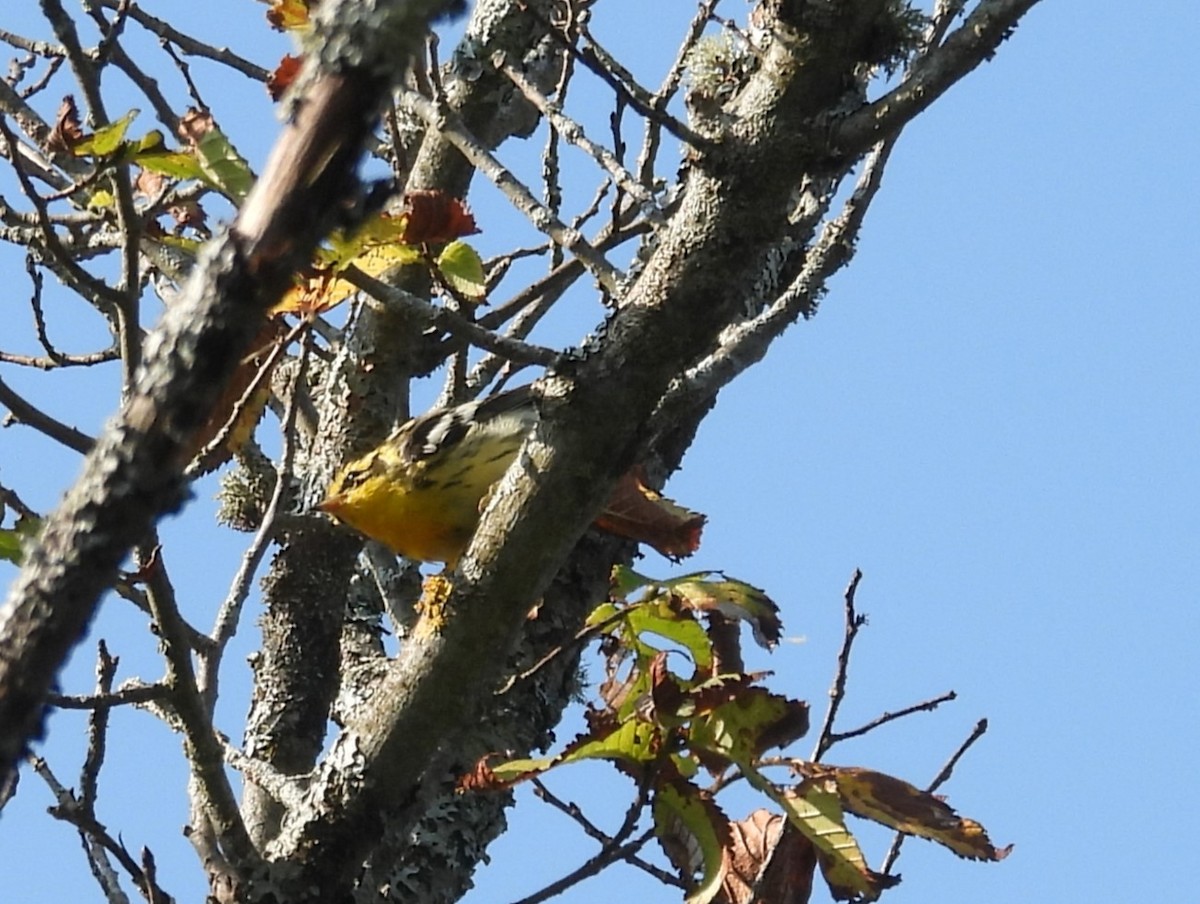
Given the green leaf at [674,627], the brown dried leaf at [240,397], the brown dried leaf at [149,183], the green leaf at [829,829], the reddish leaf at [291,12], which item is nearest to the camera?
the green leaf at [829,829]

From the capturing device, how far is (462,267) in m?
3.07

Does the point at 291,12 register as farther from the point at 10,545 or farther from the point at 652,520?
the point at 10,545

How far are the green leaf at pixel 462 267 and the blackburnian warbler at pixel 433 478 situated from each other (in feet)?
3.76

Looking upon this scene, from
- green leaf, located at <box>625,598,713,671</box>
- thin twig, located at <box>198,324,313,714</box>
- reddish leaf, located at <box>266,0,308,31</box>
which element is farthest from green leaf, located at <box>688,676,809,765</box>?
reddish leaf, located at <box>266,0,308,31</box>

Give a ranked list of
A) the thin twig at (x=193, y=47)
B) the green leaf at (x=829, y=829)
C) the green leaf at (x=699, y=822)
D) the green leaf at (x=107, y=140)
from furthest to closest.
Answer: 1. the thin twig at (x=193, y=47)
2. the green leaf at (x=699, y=822)
3. the green leaf at (x=829, y=829)
4. the green leaf at (x=107, y=140)

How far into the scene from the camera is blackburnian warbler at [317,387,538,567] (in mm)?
4266

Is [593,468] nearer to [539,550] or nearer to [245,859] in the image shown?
[539,550]

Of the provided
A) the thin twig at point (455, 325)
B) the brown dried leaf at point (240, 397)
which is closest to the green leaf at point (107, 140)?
the thin twig at point (455, 325)

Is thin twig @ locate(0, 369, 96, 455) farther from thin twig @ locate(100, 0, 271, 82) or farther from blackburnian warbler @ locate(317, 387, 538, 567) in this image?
thin twig @ locate(100, 0, 271, 82)

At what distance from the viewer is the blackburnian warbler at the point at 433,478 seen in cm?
427

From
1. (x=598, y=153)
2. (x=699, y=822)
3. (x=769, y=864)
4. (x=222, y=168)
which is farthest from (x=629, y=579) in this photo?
(x=222, y=168)

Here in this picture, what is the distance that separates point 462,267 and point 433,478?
161cm

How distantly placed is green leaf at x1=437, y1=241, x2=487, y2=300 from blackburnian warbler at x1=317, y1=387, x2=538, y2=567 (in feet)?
3.76

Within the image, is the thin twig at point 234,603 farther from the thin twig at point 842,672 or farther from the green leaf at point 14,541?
the thin twig at point 842,672
